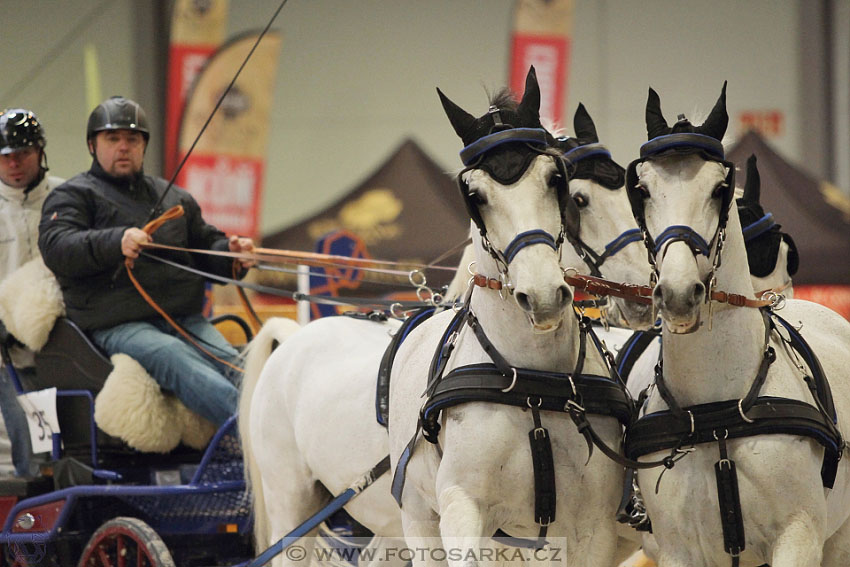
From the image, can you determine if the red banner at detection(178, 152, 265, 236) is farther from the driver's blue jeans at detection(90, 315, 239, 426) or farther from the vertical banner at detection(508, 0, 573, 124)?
the driver's blue jeans at detection(90, 315, 239, 426)

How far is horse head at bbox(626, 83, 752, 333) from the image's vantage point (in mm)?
2262

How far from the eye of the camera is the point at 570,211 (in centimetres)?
337

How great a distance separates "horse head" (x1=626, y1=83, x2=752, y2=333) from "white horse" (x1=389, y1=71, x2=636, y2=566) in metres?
0.22

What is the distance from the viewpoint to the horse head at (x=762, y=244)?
3.24m

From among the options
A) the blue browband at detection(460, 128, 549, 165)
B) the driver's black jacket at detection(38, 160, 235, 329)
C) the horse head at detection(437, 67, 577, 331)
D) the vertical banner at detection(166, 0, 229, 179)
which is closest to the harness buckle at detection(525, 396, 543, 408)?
Answer: the horse head at detection(437, 67, 577, 331)

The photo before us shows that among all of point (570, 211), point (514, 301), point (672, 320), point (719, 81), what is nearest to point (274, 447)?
point (570, 211)

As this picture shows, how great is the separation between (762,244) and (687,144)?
1.09 meters

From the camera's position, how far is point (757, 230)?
3.24m

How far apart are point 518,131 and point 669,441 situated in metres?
0.80

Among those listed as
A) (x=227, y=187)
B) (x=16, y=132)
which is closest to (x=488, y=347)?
(x=16, y=132)

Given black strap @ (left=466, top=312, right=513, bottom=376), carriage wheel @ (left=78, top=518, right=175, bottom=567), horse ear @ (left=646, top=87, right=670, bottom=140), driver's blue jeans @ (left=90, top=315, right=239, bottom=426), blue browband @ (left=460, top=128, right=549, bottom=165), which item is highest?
horse ear @ (left=646, top=87, right=670, bottom=140)

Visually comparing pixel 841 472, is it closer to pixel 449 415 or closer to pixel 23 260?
pixel 449 415

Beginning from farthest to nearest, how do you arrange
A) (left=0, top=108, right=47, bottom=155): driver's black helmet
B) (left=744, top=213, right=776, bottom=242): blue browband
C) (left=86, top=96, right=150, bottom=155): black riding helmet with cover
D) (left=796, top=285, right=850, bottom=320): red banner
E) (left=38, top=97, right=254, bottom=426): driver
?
1. (left=796, top=285, right=850, bottom=320): red banner
2. (left=0, top=108, right=47, bottom=155): driver's black helmet
3. (left=86, top=96, right=150, bottom=155): black riding helmet with cover
4. (left=38, top=97, right=254, bottom=426): driver
5. (left=744, top=213, right=776, bottom=242): blue browband

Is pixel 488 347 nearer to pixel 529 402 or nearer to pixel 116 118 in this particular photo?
pixel 529 402
